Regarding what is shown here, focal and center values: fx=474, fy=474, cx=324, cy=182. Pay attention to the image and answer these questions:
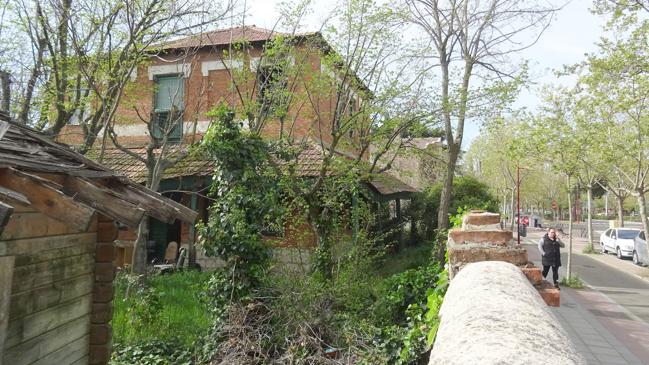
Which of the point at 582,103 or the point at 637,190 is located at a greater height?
the point at 582,103

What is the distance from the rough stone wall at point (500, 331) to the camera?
1.25m

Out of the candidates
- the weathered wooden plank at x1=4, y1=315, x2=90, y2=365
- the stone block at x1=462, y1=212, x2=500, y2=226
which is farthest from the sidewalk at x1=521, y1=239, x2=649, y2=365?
the weathered wooden plank at x1=4, y1=315, x2=90, y2=365

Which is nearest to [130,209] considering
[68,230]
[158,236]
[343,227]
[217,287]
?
[68,230]

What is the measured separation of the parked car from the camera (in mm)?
20000

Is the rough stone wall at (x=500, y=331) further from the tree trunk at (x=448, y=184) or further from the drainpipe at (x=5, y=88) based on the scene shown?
the tree trunk at (x=448, y=184)

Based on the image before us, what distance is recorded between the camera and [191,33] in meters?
11.5

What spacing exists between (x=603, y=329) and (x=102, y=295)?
9585 mm

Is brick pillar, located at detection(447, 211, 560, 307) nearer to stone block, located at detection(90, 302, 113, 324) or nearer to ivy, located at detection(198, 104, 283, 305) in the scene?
stone block, located at detection(90, 302, 113, 324)

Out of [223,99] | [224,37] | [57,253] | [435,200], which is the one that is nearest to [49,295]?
[57,253]

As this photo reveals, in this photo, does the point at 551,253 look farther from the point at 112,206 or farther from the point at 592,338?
the point at 112,206

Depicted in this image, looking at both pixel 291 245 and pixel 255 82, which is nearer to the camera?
pixel 291 245

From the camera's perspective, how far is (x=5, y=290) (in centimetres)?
339

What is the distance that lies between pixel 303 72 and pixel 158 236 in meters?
8.73

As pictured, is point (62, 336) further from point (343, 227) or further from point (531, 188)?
point (531, 188)
